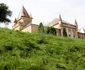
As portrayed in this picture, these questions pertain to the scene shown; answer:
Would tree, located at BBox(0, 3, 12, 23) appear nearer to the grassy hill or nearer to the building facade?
the grassy hill

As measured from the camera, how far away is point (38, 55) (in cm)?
868

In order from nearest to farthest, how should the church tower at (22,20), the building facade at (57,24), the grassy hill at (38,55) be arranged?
the grassy hill at (38,55), the building facade at (57,24), the church tower at (22,20)

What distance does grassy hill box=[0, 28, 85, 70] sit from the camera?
24.1ft

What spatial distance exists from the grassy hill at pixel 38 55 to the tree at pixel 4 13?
14188 mm

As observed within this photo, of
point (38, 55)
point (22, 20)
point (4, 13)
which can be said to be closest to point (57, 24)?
point (22, 20)

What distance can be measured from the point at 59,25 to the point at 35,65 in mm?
42095

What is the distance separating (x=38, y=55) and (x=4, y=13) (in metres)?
17.8

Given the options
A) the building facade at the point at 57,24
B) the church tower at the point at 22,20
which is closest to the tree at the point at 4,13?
the building facade at the point at 57,24

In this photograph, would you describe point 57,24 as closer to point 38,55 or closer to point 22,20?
point 22,20

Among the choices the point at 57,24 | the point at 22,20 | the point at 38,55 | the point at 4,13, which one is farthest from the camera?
the point at 22,20

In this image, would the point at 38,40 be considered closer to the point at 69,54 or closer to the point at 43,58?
the point at 69,54

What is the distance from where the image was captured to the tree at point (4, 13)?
2480 cm

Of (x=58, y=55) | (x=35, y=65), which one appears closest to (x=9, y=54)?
(x=35, y=65)

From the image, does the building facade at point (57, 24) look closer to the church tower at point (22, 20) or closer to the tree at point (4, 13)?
the church tower at point (22, 20)
